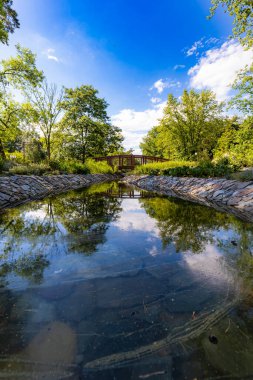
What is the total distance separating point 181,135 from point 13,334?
77.2 ft

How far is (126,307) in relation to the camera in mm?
1367

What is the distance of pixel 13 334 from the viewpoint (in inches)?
44.9

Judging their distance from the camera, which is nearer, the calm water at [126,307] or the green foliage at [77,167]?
the calm water at [126,307]

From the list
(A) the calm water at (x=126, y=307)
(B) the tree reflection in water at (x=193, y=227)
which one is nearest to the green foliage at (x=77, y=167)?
(B) the tree reflection in water at (x=193, y=227)

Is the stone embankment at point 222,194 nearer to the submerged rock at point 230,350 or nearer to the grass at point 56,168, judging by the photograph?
the submerged rock at point 230,350

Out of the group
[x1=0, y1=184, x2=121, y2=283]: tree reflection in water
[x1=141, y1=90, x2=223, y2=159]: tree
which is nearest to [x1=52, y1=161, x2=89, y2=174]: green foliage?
[x1=0, y1=184, x2=121, y2=283]: tree reflection in water

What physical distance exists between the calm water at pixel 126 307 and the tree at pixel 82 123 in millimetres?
18382

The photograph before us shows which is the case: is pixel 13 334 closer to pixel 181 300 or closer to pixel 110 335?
pixel 110 335

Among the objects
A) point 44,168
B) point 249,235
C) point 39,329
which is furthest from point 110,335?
point 44,168

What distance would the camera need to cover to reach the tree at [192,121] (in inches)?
845

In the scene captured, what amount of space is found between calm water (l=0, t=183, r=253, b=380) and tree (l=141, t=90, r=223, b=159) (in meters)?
20.6

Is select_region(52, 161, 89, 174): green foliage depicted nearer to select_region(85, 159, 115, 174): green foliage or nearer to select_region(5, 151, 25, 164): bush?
select_region(85, 159, 115, 174): green foliage

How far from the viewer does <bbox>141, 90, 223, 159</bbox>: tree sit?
21453mm

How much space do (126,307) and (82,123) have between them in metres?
20.5
